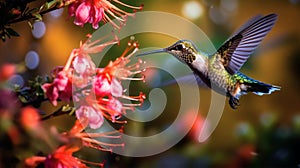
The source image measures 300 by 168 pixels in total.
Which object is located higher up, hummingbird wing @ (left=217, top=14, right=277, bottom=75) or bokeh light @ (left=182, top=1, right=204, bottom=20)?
bokeh light @ (left=182, top=1, right=204, bottom=20)

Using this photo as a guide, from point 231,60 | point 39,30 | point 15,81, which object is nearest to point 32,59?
point 39,30

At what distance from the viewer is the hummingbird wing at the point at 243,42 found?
0.92 meters

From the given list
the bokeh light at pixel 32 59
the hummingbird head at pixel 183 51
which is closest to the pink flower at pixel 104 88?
the hummingbird head at pixel 183 51

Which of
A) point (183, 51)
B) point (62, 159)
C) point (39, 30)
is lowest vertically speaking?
point (62, 159)

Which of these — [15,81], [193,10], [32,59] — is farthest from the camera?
[193,10]

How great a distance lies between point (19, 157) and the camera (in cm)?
62

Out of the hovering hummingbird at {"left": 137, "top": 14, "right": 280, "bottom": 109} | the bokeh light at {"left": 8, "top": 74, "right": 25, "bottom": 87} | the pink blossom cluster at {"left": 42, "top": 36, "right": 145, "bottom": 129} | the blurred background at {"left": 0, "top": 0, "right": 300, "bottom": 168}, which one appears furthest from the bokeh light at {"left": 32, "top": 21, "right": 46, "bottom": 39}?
the pink blossom cluster at {"left": 42, "top": 36, "right": 145, "bottom": 129}

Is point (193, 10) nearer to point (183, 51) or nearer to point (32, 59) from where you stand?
point (32, 59)

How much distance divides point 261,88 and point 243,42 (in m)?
0.08

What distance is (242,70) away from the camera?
1.89 meters

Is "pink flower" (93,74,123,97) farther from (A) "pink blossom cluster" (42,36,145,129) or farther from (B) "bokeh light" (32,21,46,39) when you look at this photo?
(B) "bokeh light" (32,21,46,39)

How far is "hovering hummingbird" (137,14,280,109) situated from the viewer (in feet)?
2.97

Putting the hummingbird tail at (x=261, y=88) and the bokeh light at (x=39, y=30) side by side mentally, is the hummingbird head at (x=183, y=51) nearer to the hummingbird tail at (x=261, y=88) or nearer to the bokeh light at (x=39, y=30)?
the hummingbird tail at (x=261, y=88)

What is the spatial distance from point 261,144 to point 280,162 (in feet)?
0.20
